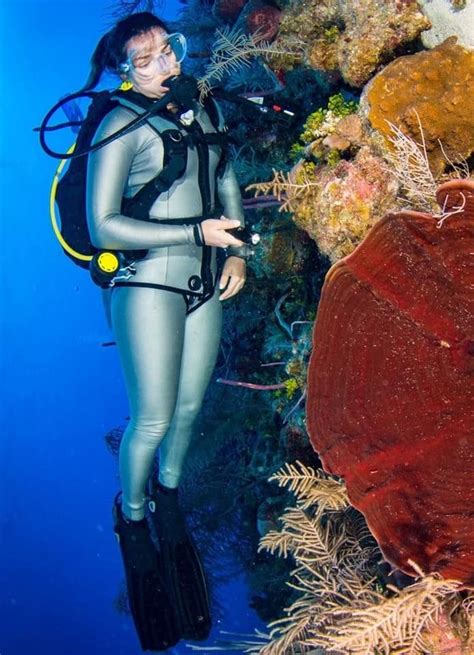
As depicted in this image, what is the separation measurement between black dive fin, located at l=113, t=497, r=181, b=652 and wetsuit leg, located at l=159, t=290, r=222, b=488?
0.49 metres

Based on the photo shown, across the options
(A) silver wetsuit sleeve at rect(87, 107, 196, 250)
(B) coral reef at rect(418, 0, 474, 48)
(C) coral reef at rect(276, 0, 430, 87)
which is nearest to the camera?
(B) coral reef at rect(418, 0, 474, 48)

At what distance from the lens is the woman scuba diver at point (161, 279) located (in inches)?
137

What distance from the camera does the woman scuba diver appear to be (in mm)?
3484

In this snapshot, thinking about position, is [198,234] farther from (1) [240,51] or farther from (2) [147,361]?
(1) [240,51]

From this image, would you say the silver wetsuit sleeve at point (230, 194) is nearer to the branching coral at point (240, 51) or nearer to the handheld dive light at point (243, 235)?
the handheld dive light at point (243, 235)

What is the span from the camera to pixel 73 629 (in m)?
22.1

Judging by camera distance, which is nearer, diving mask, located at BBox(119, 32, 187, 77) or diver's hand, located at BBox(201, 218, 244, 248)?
diver's hand, located at BBox(201, 218, 244, 248)

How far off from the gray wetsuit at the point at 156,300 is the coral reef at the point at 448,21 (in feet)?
5.11

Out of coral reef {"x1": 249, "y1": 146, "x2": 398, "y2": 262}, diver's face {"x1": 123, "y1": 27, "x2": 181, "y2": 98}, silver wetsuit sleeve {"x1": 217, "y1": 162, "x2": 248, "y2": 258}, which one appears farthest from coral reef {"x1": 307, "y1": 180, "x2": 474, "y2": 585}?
diver's face {"x1": 123, "y1": 27, "x2": 181, "y2": 98}

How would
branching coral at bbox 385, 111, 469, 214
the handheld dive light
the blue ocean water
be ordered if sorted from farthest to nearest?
the blue ocean water → the handheld dive light → branching coral at bbox 385, 111, 469, 214

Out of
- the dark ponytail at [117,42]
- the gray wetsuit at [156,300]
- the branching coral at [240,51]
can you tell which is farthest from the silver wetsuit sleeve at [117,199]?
the branching coral at [240,51]

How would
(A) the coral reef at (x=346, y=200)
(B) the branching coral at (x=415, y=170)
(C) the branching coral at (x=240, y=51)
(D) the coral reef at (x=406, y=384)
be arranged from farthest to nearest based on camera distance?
(C) the branching coral at (x=240, y=51)
(A) the coral reef at (x=346, y=200)
(B) the branching coral at (x=415, y=170)
(D) the coral reef at (x=406, y=384)

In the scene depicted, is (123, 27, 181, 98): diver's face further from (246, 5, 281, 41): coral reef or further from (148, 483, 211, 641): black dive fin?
(148, 483, 211, 641): black dive fin

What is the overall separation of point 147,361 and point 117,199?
118cm
